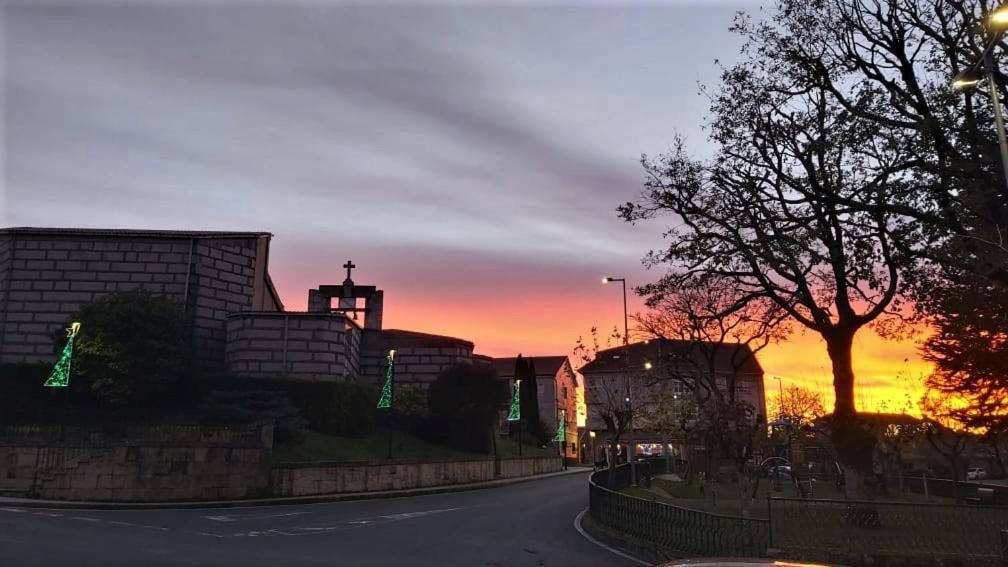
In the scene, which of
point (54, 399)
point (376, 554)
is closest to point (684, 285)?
point (376, 554)

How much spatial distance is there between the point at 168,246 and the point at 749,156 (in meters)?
36.7

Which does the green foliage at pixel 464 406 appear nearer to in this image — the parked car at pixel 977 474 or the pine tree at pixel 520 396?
the pine tree at pixel 520 396

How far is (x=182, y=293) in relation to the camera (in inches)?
1607

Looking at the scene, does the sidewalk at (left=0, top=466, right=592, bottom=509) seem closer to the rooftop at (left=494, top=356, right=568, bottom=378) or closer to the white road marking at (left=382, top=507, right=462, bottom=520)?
the white road marking at (left=382, top=507, right=462, bottom=520)

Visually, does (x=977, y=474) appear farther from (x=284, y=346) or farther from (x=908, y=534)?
(x=284, y=346)

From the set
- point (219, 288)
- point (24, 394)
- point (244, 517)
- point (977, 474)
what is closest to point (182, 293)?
point (219, 288)

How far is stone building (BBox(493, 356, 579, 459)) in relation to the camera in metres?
92.8

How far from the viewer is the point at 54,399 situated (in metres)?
33.2

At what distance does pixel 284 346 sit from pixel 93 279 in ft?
44.6

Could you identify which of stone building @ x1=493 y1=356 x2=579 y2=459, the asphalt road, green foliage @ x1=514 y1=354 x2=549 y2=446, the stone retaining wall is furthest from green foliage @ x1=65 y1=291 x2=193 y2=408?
stone building @ x1=493 y1=356 x2=579 y2=459

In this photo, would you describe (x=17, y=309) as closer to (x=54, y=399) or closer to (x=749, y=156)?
(x=54, y=399)

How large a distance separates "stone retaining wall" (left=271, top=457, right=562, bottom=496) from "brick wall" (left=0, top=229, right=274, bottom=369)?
1563 cm

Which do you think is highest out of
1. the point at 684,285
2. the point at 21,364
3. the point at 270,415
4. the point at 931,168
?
the point at 931,168

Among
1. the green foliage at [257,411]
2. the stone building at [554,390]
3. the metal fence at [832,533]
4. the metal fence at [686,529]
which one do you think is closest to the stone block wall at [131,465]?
the green foliage at [257,411]
